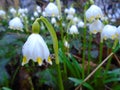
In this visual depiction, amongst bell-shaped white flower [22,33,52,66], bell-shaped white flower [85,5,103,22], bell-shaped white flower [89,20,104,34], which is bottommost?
bell-shaped white flower [22,33,52,66]

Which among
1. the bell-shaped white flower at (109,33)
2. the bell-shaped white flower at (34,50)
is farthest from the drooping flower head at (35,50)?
the bell-shaped white flower at (109,33)

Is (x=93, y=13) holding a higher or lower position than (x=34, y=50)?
higher

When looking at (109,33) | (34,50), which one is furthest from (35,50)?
(109,33)

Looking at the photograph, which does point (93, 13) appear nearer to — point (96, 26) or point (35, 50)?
point (96, 26)

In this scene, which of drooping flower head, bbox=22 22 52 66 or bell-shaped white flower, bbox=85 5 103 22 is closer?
drooping flower head, bbox=22 22 52 66

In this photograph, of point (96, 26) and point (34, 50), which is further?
point (96, 26)

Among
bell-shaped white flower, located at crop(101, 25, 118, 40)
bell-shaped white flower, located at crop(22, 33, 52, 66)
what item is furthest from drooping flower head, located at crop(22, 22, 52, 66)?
bell-shaped white flower, located at crop(101, 25, 118, 40)

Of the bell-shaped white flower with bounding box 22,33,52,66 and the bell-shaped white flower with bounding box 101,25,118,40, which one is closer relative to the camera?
the bell-shaped white flower with bounding box 22,33,52,66

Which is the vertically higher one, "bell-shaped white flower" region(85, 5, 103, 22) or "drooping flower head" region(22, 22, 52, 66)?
"bell-shaped white flower" region(85, 5, 103, 22)

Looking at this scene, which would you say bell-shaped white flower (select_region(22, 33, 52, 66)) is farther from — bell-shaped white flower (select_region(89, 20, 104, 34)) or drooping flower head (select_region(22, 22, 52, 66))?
bell-shaped white flower (select_region(89, 20, 104, 34))

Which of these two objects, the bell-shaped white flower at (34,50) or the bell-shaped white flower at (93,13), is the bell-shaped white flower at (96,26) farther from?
the bell-shaped white flower at (34,50)

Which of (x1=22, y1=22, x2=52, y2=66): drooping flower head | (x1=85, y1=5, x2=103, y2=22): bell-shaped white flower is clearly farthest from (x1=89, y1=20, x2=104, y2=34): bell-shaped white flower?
(x1=22, y1=22, x2=52, y2=66): drooping flower head
